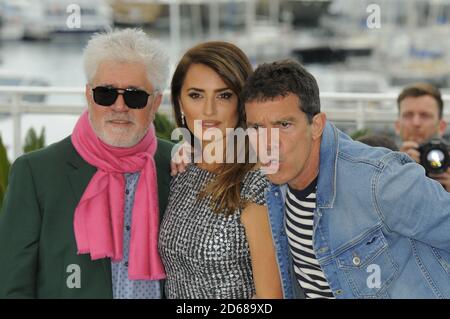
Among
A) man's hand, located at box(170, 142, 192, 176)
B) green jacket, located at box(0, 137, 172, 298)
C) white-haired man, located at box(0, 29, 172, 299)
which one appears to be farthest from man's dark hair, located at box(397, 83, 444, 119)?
green jacket, located at box(0, 137, 172, 298)

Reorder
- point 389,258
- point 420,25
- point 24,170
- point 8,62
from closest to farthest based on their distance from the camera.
→ point 389,258 < point 24,170 < point 420,25 < point 8,62

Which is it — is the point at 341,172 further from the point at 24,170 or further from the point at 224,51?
the point at 24,170

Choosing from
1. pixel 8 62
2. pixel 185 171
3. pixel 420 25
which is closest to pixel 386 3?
pixel 420 25

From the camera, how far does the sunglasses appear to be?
226cm

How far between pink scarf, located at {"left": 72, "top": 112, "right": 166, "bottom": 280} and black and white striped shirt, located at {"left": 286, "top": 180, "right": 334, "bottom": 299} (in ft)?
1.49

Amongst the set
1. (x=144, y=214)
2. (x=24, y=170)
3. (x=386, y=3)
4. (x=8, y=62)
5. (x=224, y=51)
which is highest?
(x=386, y=3)

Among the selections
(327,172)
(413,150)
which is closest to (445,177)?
(413,150)

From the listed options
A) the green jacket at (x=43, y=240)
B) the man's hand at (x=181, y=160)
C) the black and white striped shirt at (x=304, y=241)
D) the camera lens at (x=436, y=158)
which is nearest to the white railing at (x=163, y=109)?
the camera lens at (x=436, y=158)

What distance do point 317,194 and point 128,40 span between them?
31.2 inches

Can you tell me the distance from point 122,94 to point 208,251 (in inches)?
21.9

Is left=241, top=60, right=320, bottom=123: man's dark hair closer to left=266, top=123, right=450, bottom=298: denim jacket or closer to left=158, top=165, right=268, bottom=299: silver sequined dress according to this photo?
left=266, top=123, right=450, bottom=298: denim jacket

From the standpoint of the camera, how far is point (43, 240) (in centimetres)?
219

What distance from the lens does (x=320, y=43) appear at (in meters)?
32.7

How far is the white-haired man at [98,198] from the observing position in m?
2.19
